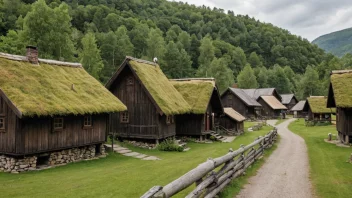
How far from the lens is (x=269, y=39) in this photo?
16775cm

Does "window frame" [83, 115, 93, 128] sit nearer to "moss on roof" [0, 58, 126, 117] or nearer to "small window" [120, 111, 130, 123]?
"moss on roof" [0, 58, 126, 117]

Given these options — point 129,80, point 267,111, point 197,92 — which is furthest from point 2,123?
point 267,111

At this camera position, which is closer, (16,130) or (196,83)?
(16,130)

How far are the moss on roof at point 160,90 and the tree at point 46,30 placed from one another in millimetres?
19523

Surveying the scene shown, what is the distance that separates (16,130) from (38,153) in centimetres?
198

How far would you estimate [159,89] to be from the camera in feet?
93.9

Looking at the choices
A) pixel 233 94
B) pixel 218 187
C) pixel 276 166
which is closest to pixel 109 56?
pixel 233 94

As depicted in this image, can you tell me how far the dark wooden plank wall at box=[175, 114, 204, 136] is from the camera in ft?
108

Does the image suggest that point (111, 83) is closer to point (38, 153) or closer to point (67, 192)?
point (38, 153)

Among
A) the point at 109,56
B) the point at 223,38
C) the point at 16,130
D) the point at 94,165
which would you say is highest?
the point at 223,38

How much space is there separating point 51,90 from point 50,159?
4.49 m

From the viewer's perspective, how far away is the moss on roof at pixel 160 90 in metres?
26.8

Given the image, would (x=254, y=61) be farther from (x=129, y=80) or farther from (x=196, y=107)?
(x=129, y=80)

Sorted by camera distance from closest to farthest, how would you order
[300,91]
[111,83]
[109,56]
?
[111,83]
[109,56]
[300,91]
